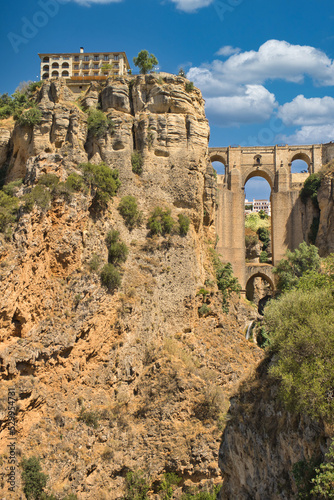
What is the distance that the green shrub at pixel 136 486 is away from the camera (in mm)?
20281

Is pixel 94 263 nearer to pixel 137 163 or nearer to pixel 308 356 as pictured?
pixel 137 163

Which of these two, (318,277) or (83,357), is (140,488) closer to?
(83,357)

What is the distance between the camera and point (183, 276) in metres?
26.2

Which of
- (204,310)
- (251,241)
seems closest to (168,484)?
(204,310)

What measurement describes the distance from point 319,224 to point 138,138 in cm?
2023

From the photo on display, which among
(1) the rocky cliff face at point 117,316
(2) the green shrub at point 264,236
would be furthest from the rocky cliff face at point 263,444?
(2) the green shrub at point 264,236

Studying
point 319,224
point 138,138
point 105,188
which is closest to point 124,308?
point 105,188

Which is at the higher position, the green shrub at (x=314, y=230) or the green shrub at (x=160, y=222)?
the green shrub at (x=314, y=230)

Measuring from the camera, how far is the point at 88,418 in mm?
20641

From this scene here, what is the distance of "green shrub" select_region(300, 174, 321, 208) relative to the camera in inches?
1750

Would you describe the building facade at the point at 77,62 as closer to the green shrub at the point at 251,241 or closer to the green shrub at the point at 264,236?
the green shrub at the point at 251,241

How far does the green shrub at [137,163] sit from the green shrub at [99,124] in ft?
5.97

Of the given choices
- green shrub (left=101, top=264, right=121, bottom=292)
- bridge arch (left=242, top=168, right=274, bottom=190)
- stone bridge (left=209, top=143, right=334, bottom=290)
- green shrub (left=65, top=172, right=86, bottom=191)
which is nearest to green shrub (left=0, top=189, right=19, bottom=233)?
green shrub (left=65, top=172, right=86, bottom=191)

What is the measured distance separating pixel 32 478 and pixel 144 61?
23.2 metres
